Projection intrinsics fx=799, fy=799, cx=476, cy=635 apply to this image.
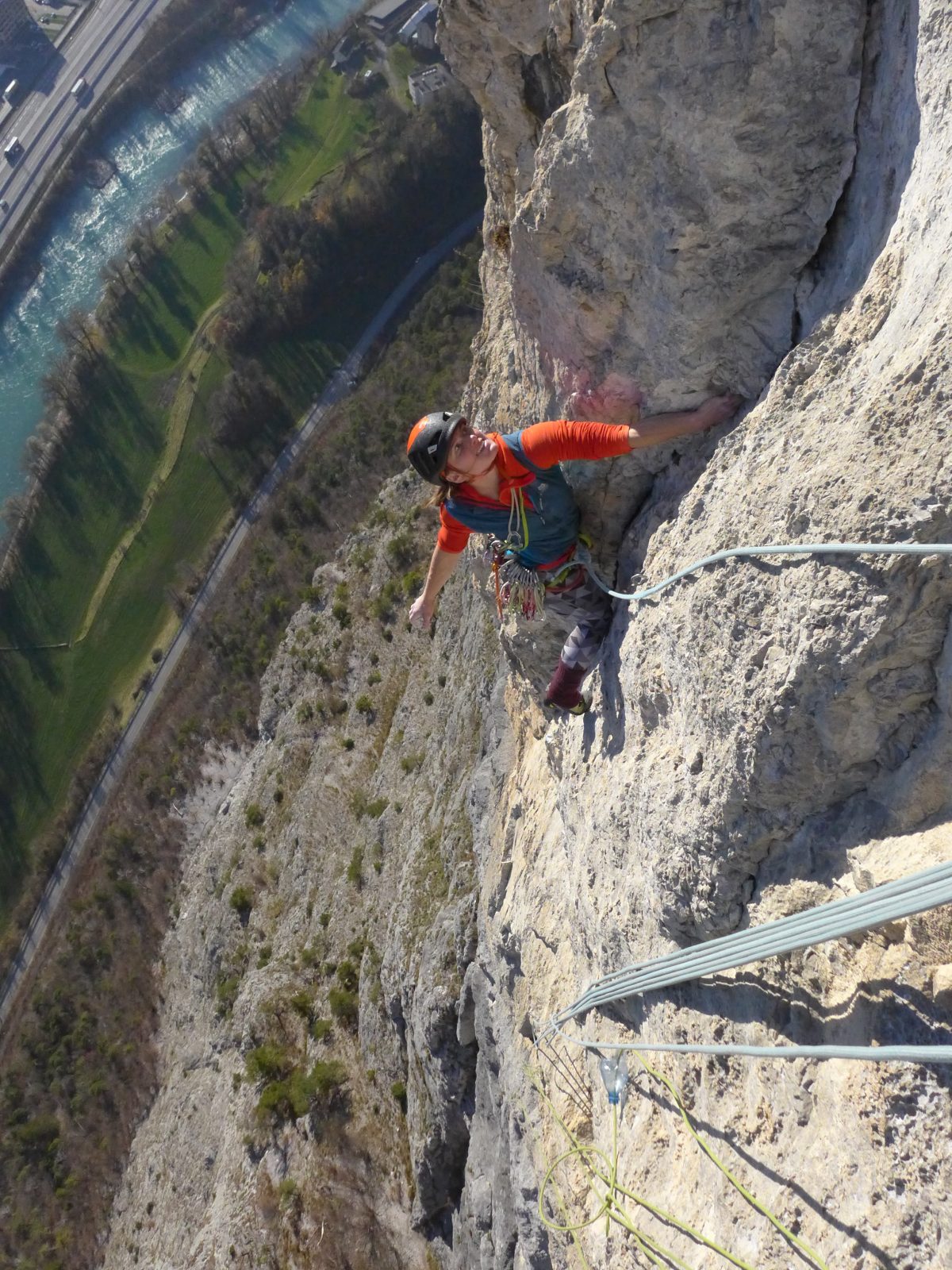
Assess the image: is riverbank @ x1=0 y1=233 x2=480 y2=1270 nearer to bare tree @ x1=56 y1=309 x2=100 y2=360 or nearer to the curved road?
the curved road

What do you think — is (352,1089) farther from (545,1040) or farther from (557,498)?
(557,498)

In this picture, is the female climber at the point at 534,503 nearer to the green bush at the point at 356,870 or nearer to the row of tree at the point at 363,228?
the green bush at the point at 356,870

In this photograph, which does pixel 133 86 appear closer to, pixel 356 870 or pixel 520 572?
pixel 356 870

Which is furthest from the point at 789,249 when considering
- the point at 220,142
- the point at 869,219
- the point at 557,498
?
the point at 220,142

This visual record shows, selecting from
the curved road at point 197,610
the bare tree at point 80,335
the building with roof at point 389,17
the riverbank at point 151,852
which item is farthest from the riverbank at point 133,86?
the riverbank at point 151,852

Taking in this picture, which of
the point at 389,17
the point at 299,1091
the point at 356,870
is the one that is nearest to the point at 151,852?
the point at 356,870

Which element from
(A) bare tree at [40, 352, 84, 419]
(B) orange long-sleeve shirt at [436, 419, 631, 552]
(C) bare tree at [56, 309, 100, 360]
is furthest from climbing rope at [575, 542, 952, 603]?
(C) bare tree at [56, 309, 100, 360]
